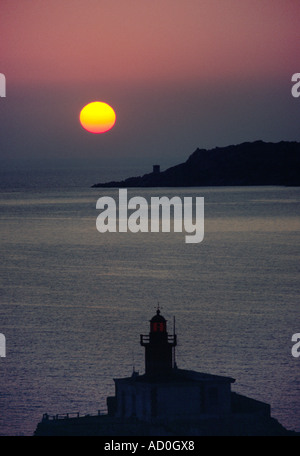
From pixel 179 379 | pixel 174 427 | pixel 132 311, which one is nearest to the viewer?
pixel 174 427

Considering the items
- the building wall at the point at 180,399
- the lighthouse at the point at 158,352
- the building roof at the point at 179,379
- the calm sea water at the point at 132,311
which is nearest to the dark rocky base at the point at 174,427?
the building wall at the point at 180,399

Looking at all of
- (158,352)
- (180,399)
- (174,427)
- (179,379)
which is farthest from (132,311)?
(174,427)

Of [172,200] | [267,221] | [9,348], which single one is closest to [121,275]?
[9,348]

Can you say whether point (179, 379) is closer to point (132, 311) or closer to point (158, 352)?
point (158, 352)

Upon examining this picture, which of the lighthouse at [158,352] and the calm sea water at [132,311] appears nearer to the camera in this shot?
the lighthouse at [158,352]

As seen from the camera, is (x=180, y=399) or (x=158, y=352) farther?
(x=158, y=352)

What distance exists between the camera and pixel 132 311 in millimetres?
54250

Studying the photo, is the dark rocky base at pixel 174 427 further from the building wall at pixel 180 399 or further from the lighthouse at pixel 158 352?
the lighthouse at pixel 158 352

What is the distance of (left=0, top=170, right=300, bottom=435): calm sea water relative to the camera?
37.6 meters

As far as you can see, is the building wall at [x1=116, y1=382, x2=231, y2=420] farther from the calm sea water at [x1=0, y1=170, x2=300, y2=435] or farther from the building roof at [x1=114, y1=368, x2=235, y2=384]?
the calm sea water at [x1=0, y1=170, x2=300, y2=435]

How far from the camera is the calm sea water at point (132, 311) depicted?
123 feet

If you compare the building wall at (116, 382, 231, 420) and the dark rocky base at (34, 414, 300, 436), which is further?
the building wall at (116, 382, 231, 420)

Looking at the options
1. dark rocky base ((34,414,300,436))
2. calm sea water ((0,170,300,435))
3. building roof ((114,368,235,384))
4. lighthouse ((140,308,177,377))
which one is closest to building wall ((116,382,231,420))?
building roof ((114,368,235,384))
